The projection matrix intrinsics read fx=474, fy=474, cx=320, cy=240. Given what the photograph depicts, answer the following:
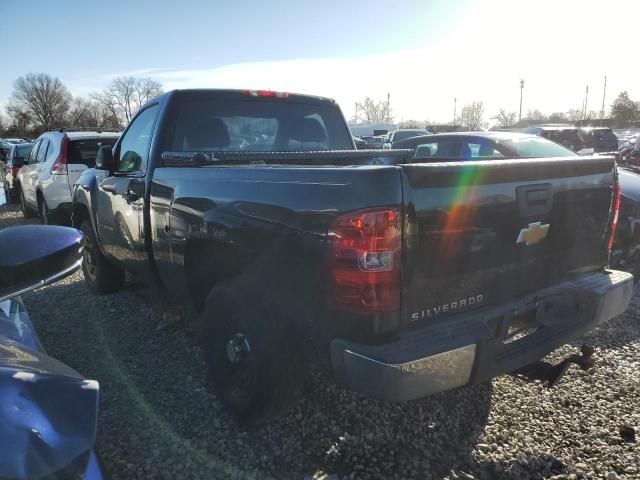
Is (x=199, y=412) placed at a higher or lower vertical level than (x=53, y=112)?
lower

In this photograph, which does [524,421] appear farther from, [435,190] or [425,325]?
[435,190]

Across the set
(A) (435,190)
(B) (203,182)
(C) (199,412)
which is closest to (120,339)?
(C) (199,412)

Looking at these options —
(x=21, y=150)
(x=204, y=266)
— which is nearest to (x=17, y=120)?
(x=21, y=150)

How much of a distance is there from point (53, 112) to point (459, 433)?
3524 inches

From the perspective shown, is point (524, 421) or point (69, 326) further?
point (69, 326)

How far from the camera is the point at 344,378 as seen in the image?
6.69 ft

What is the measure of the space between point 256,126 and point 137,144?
106 cm

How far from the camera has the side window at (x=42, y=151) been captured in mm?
8836

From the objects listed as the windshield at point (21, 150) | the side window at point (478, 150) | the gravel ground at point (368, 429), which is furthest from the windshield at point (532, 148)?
the windshield at point (21, 150)

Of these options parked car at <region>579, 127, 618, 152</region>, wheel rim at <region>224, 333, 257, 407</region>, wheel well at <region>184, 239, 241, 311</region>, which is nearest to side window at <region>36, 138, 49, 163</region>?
wheel well at <region>184, 239, 241, 311</region>

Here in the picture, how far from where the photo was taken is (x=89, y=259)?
5383mm

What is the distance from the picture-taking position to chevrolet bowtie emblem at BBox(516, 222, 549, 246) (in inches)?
95.4

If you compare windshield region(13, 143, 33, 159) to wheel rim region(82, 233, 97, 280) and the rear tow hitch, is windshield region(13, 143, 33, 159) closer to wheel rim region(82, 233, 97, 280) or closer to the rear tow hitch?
wheel rim region(82, 233, 97, 280)

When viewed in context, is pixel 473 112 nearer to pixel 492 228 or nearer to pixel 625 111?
pixel 625 111
